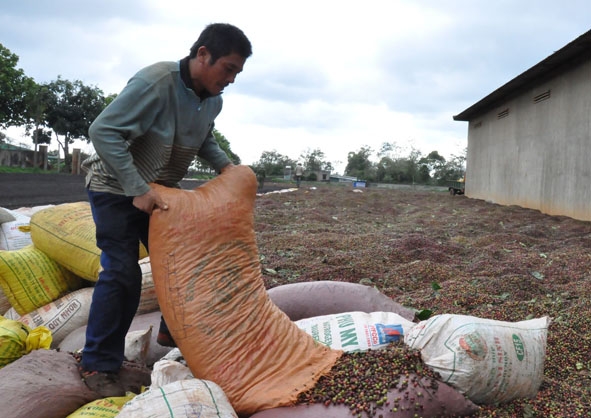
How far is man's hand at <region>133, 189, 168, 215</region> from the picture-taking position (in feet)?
6.09

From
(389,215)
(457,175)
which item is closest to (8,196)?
(389,215)

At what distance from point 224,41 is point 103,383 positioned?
1374mm

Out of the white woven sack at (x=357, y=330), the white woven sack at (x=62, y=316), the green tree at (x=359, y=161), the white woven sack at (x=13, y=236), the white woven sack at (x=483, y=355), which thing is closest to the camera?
the white woven sack at (x=483, y=355)

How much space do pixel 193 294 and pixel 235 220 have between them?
0.32 m

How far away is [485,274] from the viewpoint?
13.5ft

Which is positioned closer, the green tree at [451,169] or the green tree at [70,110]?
the green tree at [70,110]

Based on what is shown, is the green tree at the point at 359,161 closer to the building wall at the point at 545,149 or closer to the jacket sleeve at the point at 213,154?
the building wall at the point at 545,149

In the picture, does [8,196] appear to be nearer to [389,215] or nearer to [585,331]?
[389,215]

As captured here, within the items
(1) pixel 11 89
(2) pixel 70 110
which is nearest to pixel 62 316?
(1) pixel 11 89

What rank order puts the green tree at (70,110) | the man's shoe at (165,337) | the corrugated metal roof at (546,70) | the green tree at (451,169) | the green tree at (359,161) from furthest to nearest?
the green tree at (359,161), the green tree at (451,169), the green tree at (70,110), the corrugated metal roof at (546,70), the man's shoe at (165,337)

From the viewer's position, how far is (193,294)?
1.84 meters

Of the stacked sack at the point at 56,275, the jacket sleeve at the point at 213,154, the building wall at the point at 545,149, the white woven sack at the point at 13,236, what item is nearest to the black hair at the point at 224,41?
the jacket sleeve at the point at 213,154

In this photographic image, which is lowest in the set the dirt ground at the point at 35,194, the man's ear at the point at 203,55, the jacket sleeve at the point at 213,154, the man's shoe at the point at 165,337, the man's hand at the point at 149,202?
the man's shoe at the point at 165,337

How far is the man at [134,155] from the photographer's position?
6.09 feet
